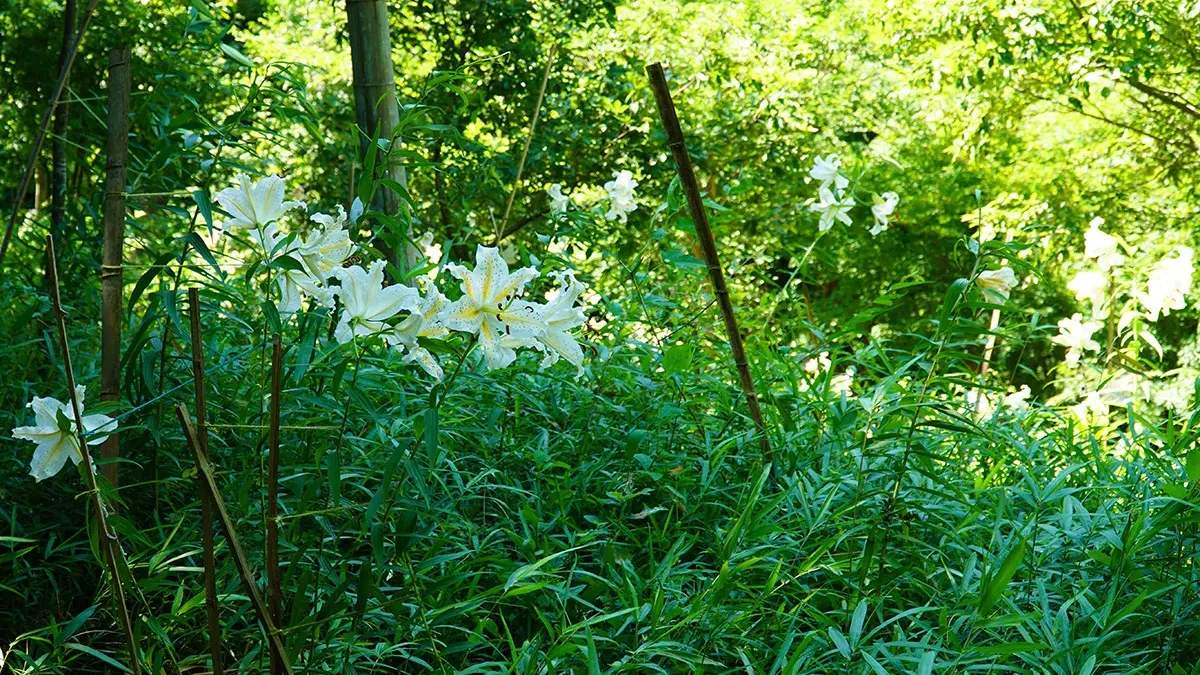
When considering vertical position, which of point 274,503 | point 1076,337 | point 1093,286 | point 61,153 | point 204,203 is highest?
point 204,203

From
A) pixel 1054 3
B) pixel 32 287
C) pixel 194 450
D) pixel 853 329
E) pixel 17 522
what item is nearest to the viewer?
pixel 194 450

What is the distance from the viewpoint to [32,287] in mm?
2312

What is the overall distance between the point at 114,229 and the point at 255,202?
0.23 meters

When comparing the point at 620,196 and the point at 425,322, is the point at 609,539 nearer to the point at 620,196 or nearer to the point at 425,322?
the point at 425,322

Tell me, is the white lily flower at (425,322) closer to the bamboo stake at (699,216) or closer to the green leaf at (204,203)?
the green leaf at (204,203)

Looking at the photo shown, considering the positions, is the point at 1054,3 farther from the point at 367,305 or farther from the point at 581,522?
the point at 367,305

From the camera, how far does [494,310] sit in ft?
3.99

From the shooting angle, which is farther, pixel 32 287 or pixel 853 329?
pixel 32 287

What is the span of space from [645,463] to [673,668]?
393mm

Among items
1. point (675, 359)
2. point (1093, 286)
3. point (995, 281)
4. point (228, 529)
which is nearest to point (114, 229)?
point (228, 529)

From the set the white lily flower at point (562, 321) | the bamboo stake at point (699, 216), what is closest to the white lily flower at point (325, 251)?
the white lily flower at point (562, 321)

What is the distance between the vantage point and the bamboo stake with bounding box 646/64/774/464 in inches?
68.2

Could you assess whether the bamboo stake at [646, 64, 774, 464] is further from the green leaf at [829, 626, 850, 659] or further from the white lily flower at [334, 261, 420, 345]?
the white lily flower at [334, 261, 420, 345]

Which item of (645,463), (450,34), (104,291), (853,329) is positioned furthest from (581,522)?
(450,34)
